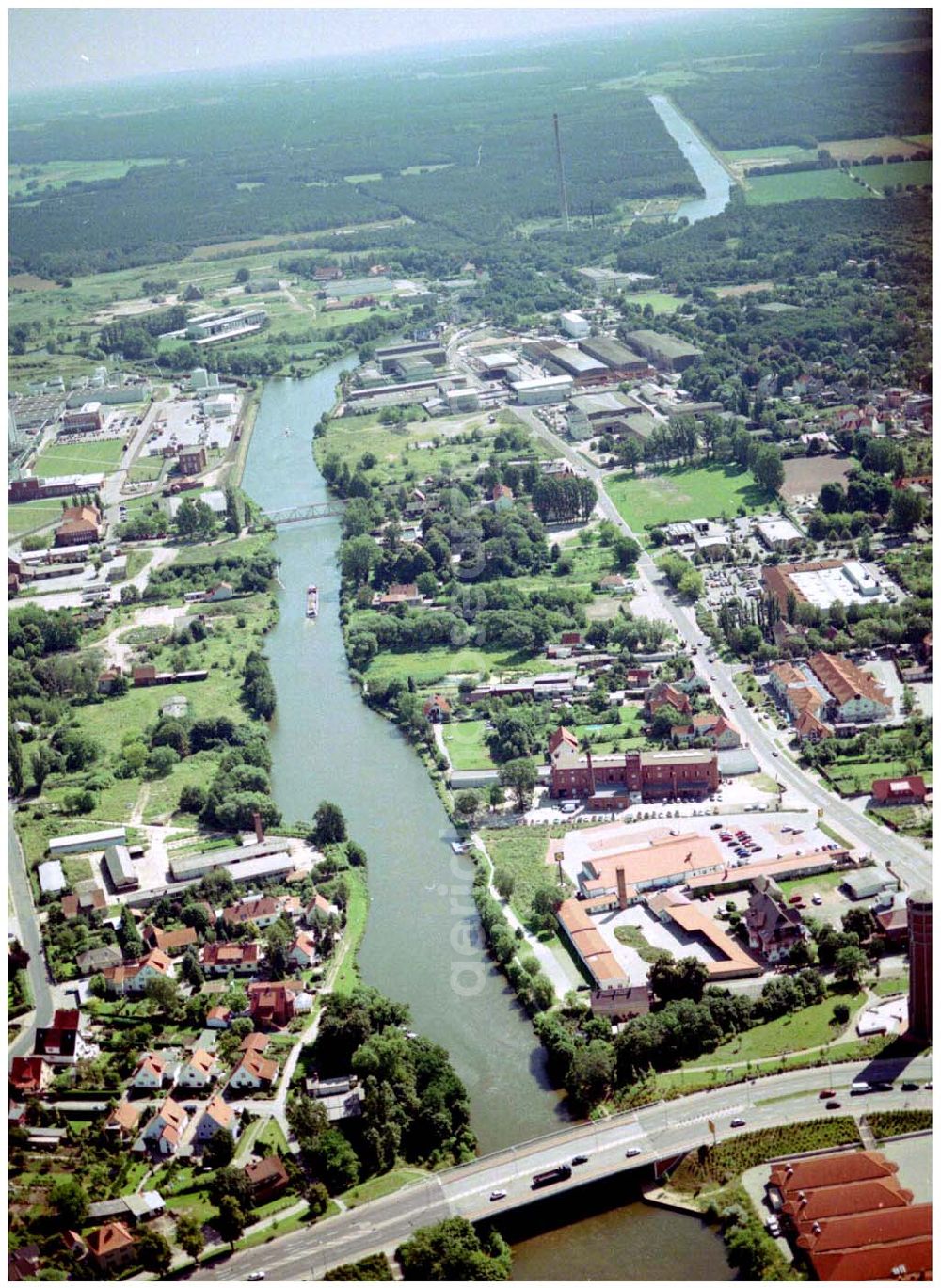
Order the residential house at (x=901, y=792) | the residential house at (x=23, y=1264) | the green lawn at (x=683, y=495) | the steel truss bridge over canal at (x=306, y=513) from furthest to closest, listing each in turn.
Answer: the steel truss bridge over canal at (x=306, y=513) → the green lawn at (x=683, y=495) → the residential house at (x=901, y=792) → the residential house at (x=23, y=1264)

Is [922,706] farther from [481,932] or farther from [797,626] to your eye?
[481,932]

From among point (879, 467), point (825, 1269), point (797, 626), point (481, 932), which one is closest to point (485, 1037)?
point (481, 932)

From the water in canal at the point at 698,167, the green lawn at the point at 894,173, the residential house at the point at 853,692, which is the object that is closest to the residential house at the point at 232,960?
the residential house at the point at 853,692

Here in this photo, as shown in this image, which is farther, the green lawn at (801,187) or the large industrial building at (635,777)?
the green lawn at (801,187)

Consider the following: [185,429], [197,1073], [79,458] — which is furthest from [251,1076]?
[185,429]

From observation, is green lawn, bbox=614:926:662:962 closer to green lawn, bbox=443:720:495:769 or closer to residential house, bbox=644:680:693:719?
green lawn, bbox=443:720:495:769

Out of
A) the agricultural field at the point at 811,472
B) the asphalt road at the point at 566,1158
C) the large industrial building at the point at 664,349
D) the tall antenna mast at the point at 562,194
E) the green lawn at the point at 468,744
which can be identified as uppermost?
the tall antenna mast at the point at 562,194

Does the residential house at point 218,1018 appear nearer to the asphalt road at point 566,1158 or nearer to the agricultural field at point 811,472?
the asphalt road at point 566,1158
